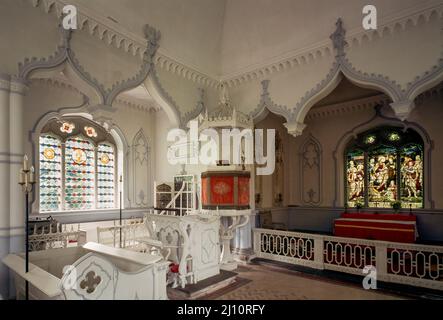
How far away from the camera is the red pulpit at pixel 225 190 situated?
17.7 ft

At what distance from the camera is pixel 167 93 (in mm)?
5910

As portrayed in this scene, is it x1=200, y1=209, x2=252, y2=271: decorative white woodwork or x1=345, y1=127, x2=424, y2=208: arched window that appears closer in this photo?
x1=200, y1=209, x2=252, y2=271: decorative white woodwork

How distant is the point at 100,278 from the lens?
2463 mm

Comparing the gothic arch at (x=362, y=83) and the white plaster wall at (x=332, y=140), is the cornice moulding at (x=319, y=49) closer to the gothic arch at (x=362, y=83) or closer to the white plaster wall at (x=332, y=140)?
the gothic arch at (x=362, y=83)

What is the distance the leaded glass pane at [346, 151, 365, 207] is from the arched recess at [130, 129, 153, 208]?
6.81 metres

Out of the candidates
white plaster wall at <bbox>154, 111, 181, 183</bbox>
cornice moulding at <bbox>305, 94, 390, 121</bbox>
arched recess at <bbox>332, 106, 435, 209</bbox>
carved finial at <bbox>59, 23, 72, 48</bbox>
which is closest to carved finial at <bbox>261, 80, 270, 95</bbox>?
arched recess at <bbox>332, 106, 435, 209</bbox>

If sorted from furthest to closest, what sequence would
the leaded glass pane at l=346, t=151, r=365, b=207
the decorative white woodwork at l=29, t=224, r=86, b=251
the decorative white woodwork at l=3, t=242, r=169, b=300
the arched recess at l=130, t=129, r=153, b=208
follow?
the arched recess at l=130, t=129, r=153, b=208 < the leaded glass pane at l=346, t=151, r=365, b=207 < the decorative white woodwork at l=29, t=224, r=86, b=251 < the decorative white woodwork at l=3, t=242, r=169, b=300

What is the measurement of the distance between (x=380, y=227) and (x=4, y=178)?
7.66m

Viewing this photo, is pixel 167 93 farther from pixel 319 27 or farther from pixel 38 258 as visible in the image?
pixel 38 258

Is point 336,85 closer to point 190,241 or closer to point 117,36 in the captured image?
point 190,241

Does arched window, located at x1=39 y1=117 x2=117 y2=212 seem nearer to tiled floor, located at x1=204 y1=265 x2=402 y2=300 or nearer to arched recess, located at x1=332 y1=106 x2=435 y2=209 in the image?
tiled floor, located at x1=204 y1=265 x2=402 y2=300

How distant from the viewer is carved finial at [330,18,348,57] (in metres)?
5.25
